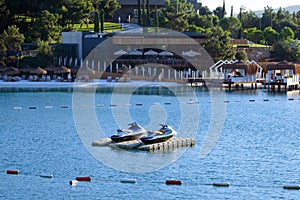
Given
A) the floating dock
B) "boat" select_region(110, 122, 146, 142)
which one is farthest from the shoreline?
the floating dock

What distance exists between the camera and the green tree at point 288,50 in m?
99.6

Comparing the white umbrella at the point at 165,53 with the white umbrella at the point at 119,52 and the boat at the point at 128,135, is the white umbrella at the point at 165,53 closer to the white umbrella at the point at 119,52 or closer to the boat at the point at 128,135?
the white umbrella at the point at 119,52

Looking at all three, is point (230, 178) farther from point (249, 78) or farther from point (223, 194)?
point (249, 78)

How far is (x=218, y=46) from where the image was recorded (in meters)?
89.4

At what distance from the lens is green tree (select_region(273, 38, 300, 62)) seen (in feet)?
327

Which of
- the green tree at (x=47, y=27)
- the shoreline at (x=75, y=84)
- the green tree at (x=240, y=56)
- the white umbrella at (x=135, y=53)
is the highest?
the green tree at (x=47, y=27)

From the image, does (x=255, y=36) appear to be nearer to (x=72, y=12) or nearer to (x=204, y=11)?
(x=204, y=11)

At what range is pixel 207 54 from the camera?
89.4 metres

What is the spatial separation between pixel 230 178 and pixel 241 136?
40.1ft

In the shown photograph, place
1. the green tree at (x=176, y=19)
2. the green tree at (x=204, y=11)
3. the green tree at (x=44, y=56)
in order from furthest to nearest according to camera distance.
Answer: the green tree at (x=204, y=11), the green tree at (x=176, y=19), the green tree at (x=44, y=56)

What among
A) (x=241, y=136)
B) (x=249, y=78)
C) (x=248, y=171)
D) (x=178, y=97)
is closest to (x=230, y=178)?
(x=248, y=171)

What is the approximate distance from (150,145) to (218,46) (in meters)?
49.9

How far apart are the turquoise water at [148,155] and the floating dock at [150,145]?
602 millimetres

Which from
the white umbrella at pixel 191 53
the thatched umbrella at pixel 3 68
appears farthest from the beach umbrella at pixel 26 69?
the white umbrella at pixel 191 53
